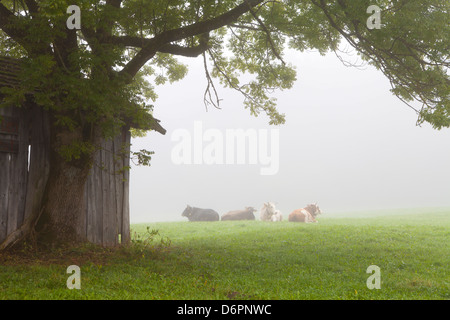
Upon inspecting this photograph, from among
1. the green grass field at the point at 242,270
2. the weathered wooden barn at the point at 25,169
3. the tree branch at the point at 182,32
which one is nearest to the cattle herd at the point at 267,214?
the green grass field at the point at 242,270

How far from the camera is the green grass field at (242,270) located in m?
7.68

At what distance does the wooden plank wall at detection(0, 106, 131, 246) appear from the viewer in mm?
11094

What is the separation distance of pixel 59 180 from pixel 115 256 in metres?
2.80

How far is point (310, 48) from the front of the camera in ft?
48.5

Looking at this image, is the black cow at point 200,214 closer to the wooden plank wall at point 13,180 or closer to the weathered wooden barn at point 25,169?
the weathered wooden barn at point 25,169

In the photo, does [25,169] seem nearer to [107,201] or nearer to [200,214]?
[107,201]

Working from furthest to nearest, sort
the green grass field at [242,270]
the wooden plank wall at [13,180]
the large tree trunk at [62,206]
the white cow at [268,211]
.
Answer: the white cow at [268,211] < the large tree trunk at [62,206] < the wooden plank wall at [13,180] < the green grass field at [242,270]

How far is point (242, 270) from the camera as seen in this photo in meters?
10.0

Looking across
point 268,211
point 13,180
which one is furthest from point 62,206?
point 268,211

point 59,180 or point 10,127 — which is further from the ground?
point 10,127

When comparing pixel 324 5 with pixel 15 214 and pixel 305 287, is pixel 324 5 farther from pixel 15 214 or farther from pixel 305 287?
pixel 15 214

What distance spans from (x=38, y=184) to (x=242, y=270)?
6485 mm

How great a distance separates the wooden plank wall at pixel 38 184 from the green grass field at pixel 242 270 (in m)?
1.37

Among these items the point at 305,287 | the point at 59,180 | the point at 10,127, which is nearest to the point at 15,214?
the point at 59,180
